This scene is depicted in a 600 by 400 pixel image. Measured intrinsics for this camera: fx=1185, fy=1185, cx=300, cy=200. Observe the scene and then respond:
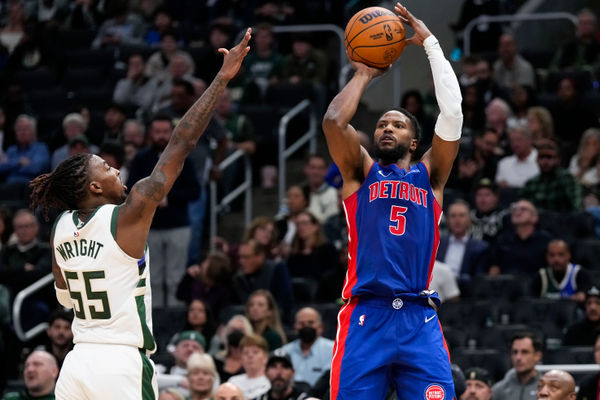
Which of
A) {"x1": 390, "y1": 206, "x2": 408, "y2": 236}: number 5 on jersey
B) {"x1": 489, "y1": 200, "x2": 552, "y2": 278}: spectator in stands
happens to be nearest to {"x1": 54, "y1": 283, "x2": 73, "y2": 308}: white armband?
{"x1": 390, "y1": 206, "x2": 408, "y2": 236}: number 5 on jersey

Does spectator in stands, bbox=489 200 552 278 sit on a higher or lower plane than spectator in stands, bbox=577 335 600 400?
higher

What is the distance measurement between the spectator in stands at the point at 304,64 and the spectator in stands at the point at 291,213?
7.60ft

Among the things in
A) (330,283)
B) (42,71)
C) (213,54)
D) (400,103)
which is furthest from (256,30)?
(330,283)

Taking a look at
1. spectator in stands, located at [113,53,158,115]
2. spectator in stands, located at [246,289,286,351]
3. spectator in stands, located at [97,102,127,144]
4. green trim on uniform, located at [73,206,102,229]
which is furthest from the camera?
spectator in stands, located at [113,53,158,115]

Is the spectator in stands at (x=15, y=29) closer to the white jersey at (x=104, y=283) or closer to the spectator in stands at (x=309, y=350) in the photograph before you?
the spectator in stands at (x=309, y=350)

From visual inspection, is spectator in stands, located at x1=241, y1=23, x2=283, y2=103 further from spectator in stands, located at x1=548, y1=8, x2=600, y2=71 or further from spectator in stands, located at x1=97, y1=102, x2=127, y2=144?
spectator in stands, located at x1=548, y1=8, x2=600, y2=71

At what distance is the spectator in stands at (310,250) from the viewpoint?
12.3 meters

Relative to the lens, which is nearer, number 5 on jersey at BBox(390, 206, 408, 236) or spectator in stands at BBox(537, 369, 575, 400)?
number 5 on jersey at BBox(390, 206, 408, 236)

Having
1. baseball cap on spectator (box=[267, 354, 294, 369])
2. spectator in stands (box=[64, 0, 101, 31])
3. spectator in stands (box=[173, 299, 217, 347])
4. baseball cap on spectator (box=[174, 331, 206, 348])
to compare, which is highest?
spectator in stands (box=[64, 0, 101, 31])

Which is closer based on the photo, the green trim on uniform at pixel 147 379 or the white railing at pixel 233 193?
the green trim on uniform at pixel 147 379

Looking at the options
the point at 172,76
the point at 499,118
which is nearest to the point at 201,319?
the point at 499,118

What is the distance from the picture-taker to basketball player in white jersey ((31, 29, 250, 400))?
18.6 feet

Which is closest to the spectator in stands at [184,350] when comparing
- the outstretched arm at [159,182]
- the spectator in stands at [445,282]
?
the spectator in stands at [445,282]

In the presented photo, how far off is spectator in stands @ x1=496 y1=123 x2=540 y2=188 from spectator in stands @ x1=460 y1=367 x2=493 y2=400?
4044 millimetres
